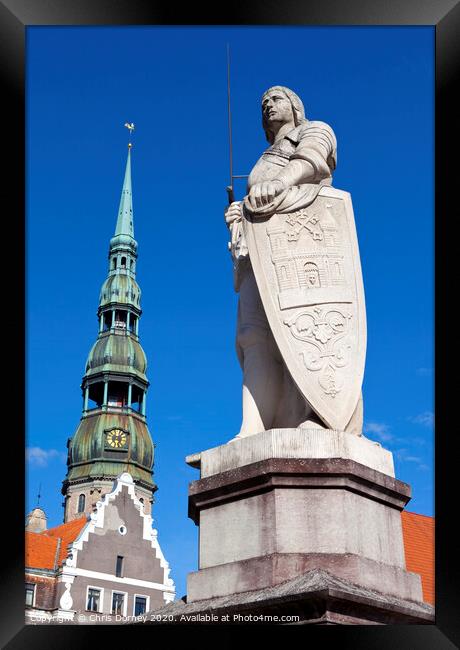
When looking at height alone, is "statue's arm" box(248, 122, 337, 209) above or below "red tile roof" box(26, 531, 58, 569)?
below

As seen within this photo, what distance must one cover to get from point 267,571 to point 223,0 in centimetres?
337

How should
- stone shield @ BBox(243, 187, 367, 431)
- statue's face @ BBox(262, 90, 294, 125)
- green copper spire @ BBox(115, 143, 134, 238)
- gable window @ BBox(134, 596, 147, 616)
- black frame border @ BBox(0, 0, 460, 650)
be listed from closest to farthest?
black frame border @ BBox(0, 0, 460, 650) < stone shield @ BBox(243, 187, 367, 431) < statue's face @ BBox(262, 90, 294, 125) < gable window @ BBox(134, 596, 147, 616) < green copper spire @ BBox(115, 143, 134, 238)

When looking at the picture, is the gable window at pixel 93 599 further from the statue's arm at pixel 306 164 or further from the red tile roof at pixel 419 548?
the statue's arm at pixel 306 164

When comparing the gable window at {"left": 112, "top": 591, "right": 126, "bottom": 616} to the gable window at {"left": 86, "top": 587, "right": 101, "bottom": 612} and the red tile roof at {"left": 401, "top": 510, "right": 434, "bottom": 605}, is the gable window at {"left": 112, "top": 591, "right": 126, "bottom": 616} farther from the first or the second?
the red tile roof at {"left": 401, "top": 510, "right": 434, "bottom": 605}

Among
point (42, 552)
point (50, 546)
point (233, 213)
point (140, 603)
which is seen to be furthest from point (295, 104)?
point (50, 546)

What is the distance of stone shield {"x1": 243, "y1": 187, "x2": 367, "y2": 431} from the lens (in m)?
6.45

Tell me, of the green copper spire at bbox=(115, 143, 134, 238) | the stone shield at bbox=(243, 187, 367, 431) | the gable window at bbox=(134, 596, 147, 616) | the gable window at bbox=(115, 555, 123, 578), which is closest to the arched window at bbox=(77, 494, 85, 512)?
the green copper spire at bbox=(115, 143, 134, 238)

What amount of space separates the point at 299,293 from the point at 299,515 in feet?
5.12

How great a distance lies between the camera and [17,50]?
5422 millimetres

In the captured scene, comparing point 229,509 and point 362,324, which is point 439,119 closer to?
point 362,324

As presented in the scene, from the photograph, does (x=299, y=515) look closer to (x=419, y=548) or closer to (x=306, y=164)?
(x=306, y=164)

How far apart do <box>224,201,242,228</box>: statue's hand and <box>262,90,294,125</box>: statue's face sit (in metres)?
0.82

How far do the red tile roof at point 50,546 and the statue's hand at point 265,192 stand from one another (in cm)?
4001

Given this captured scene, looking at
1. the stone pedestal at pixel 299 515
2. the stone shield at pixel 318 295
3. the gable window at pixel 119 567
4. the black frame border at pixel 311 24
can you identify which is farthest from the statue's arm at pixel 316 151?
the gable window at pixel 119 567
